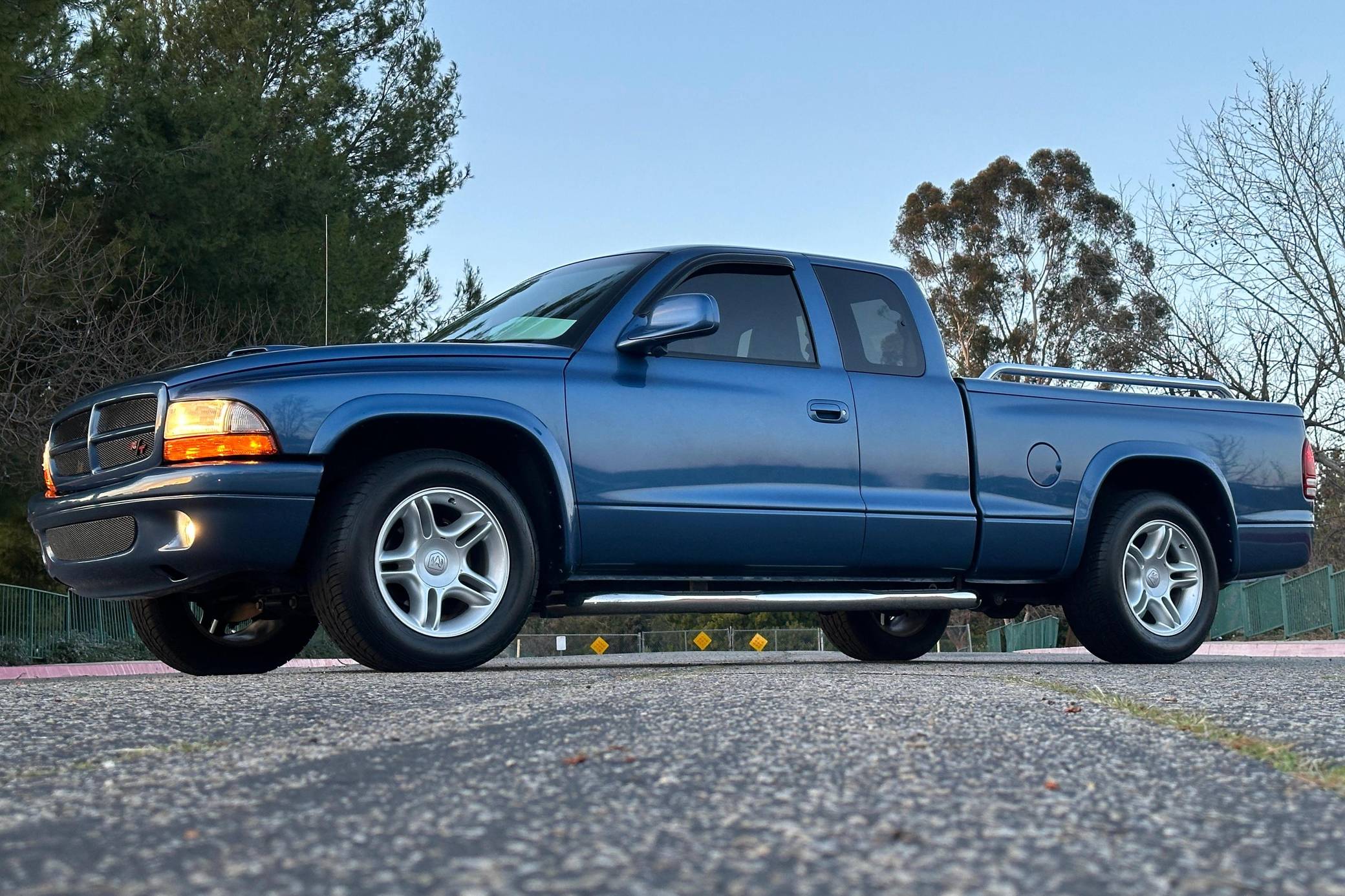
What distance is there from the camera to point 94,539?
18.5ft

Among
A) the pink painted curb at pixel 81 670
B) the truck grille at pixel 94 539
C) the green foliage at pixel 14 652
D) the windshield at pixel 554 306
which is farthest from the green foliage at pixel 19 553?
the truck grille at pixel 94 539

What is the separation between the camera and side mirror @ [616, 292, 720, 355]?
595cm

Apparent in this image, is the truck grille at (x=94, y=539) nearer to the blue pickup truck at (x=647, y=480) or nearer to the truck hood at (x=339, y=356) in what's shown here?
the blue pickup truck at (x=647, y=480)

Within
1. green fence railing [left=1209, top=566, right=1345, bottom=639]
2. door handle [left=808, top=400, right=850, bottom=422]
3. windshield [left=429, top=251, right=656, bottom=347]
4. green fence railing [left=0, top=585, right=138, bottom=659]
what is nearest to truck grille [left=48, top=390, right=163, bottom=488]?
windshield [left=429, top=251, right=656, bottom=347]

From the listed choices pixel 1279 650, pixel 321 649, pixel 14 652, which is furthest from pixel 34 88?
pixel 1279 650

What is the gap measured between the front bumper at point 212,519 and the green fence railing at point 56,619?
38.8 ft

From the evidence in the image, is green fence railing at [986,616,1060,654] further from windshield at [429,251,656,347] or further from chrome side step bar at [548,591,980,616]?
windshield at [429,251,656,347]

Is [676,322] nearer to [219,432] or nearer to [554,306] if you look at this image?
[554,306]

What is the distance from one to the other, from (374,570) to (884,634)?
14.0ft

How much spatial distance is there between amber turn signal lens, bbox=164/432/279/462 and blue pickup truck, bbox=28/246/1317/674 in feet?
0.03

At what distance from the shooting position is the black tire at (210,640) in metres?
6.70

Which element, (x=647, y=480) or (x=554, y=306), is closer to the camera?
(x=647, y=480)

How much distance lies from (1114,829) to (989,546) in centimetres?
480

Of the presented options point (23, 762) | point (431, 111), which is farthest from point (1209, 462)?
point (431, 111)
